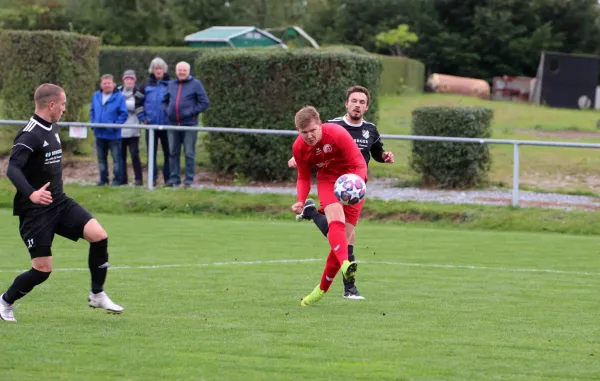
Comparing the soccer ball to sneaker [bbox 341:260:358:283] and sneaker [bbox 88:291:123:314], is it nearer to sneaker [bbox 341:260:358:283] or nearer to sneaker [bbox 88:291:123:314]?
sneaker [bbox 341:260:358:283]

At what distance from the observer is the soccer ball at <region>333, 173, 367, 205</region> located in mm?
9602

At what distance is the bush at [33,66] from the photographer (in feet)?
75.0

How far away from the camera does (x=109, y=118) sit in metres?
19.7

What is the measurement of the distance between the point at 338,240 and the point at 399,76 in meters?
35.2

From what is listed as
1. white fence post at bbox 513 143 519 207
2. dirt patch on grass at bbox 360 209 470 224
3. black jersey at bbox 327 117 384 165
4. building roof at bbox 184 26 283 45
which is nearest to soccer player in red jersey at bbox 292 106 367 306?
black jersey at bbox 327 117 384 165

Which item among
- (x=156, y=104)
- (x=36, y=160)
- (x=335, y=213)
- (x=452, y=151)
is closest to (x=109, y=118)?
(x=156, y=104)

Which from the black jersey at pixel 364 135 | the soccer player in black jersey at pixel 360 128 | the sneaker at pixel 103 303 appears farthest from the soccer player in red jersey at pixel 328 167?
the sneaker at pixel 103 303

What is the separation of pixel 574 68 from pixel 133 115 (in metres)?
27.5

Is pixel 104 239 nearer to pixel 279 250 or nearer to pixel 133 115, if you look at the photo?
pixel 279 250

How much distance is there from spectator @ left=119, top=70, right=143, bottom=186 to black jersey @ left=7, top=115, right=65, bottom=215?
11194mm

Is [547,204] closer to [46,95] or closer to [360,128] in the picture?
[360,128]

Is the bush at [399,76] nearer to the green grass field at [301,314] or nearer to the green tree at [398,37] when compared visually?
the green tree at [398,37]

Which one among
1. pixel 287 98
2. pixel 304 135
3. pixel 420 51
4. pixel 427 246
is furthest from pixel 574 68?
pixel 304 135

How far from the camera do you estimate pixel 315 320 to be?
8.66 m
